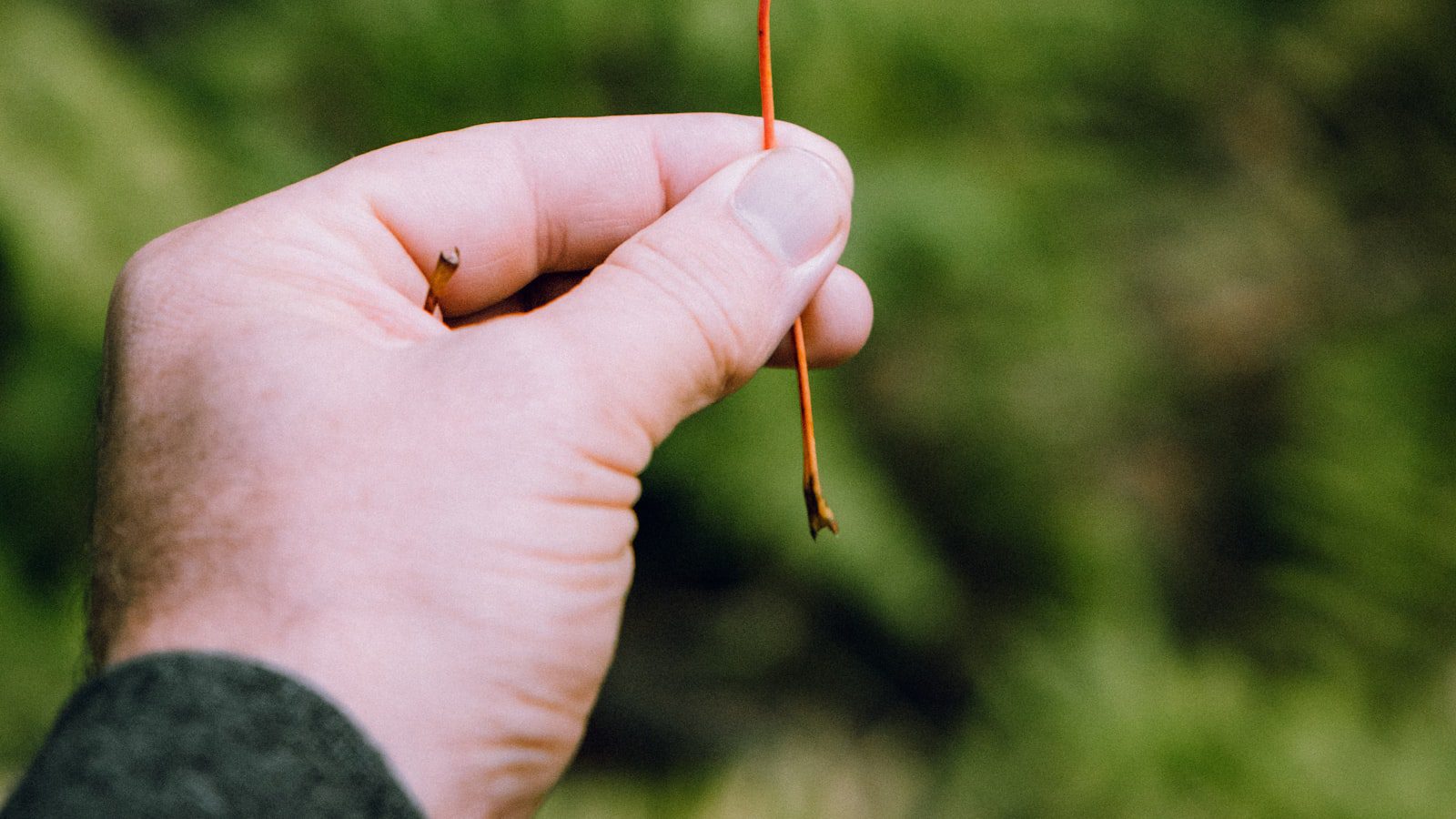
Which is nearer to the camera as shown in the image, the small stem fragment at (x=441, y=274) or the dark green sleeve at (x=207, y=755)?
the dark green sleeve at (x=207, y=755)

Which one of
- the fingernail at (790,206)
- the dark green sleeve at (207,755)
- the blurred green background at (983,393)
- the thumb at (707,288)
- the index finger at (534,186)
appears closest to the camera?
the dark green sleeve at (207,755)

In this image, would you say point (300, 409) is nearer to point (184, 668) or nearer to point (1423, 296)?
point (184, 668)

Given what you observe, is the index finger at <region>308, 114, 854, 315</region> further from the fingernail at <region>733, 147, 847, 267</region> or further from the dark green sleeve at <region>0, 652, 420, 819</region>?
the dark green sleeve at <region>0, 652, 420, 819</region>

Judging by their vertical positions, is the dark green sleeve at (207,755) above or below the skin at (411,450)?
below

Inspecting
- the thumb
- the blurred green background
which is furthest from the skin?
the blurred green background

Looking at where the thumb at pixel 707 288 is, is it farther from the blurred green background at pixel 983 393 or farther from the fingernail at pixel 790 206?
the blurred green background at pixel 983 393

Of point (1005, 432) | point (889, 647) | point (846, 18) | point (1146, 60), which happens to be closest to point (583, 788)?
point (889, 647)

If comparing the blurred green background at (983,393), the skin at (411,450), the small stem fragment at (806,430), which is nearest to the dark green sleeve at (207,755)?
the skin at (411,450)
